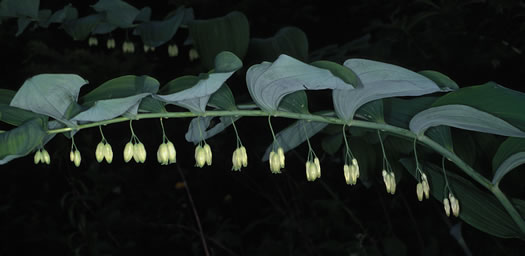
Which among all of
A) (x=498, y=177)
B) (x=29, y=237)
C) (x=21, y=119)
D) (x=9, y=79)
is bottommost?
(x=29, y=237)

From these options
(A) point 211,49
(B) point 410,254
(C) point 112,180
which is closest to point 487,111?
(A) point 211,49

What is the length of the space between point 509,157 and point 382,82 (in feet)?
1.16

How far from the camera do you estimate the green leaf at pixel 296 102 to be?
31.5 inches

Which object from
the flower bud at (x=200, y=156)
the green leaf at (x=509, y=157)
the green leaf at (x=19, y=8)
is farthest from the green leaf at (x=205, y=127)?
the green leaf at (x=19, y=8)

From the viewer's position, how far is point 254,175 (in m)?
2.75

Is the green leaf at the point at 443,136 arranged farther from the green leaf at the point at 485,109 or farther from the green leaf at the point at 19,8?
the green leaf at the point at 19,8

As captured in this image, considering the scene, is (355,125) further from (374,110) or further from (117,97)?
(117,97)

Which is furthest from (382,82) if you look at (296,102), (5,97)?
(5,97)

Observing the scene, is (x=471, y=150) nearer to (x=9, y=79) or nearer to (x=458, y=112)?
(x=458, y=112)

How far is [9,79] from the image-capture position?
2543 mm

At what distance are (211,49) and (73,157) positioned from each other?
1.57 ft

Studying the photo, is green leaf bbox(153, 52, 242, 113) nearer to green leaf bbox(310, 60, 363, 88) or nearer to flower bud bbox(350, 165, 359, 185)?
green leaf bbox(310, 60, 363, 88)

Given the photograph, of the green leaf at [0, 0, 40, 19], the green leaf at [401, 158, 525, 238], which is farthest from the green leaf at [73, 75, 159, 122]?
the green leaf at [0, 0, 40, 19]

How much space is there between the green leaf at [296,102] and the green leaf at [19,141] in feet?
1.30
